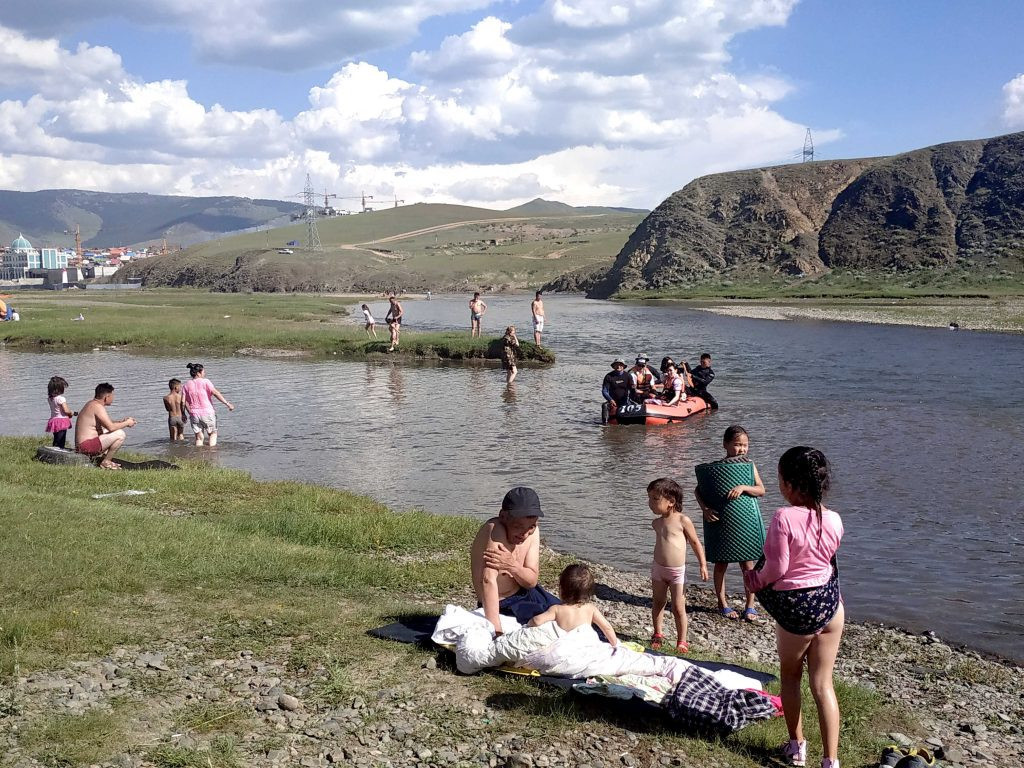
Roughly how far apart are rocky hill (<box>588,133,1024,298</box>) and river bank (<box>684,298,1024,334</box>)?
1585 cm

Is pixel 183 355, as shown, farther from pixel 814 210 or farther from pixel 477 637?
pixel 814 210

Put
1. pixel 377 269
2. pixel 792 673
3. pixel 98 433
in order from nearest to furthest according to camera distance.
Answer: pixel 792 673
pixel 98 433
pixel 377 269

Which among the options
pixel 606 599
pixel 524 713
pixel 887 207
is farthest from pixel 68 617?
pixel 887 207

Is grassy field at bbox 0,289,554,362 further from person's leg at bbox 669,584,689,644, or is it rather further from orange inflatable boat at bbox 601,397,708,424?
person's leg at bbox 669,584,689,644

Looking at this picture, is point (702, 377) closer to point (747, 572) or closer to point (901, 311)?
point (747, 572)

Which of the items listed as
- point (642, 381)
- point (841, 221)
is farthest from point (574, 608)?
point (841, 221)

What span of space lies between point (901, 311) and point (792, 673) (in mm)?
60180

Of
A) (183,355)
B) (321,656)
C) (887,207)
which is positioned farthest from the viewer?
(887,207)

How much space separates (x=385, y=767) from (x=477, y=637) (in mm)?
1588

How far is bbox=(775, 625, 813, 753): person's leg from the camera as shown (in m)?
5.70

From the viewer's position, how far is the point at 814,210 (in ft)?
334

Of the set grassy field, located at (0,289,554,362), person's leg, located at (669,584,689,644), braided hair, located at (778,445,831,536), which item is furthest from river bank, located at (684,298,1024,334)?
braided hair, located at (778,445,831,536)

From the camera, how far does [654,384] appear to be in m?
24.0

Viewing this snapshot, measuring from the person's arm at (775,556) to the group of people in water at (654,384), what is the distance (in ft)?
54.8
